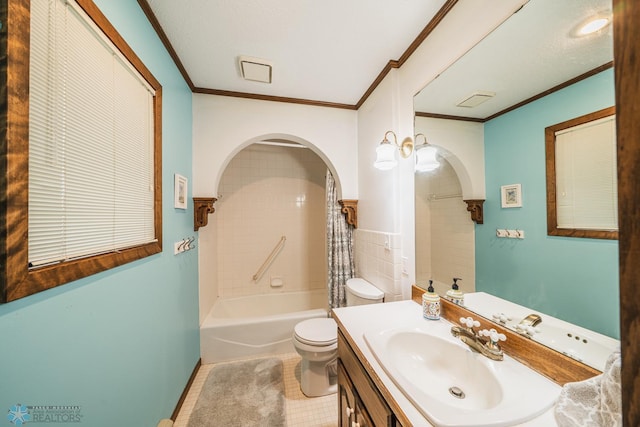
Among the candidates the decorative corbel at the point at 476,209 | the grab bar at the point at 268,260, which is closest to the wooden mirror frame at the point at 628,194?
the decorative corbel at the point at 476,209

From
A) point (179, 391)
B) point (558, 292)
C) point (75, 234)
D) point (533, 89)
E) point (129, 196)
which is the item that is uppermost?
point (533, 89)

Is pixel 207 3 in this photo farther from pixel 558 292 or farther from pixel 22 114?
pixel 558 292

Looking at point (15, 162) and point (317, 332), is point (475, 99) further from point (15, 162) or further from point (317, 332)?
point (317, 332)

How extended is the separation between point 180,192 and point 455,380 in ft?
6.09

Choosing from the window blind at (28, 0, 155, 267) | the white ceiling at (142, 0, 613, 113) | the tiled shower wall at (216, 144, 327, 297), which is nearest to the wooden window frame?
the window blind at (28, 0, 155, 267)

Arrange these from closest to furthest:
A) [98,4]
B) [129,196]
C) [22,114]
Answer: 1. [22,114]
2. [98,4]
3. [129,196]

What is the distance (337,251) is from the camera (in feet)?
7.19

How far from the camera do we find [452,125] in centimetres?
122

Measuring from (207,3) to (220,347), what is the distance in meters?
2.49

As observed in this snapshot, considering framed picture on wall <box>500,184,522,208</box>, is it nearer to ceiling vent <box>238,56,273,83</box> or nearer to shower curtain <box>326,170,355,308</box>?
shower curtain <box>326,170,355,308</box>

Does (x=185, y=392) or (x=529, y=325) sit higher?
(x=529, y=325)

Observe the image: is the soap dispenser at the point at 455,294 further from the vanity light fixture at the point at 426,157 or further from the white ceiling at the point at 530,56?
the white ceiling at the point at 530,56

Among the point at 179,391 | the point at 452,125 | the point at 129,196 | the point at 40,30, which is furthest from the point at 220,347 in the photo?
the point at 452,125

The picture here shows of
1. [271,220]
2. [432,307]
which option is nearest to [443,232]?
[432,307]
